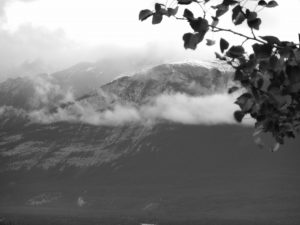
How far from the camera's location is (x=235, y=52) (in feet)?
19.7

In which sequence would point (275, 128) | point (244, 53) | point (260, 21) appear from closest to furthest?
point (260, 21) → point (244, 53) → point (275, 128)

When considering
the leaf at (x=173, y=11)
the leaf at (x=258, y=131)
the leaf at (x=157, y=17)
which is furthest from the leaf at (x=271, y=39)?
the leaf at (x=258, y=131)

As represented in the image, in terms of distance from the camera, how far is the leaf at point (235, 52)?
592 centimetres

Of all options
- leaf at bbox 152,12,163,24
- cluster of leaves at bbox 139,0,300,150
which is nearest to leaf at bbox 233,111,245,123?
cluster of leaves at bbox 139,0,300,150

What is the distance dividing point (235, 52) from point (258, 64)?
Result: 51cm

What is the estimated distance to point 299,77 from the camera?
16.8 ft

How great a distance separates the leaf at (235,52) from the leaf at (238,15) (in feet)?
0.95

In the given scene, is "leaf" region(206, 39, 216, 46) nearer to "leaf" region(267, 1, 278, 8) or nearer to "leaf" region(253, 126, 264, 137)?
"leaf" region(267, 1, 278, 8)

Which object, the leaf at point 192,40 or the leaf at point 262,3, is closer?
the leaf at point 262,3

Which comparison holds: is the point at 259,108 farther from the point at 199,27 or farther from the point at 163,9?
the point at 163,9

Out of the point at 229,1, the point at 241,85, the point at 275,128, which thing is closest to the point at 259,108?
the point at 241,85

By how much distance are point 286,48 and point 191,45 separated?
983 mm

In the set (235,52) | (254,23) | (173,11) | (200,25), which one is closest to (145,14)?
(173,11)

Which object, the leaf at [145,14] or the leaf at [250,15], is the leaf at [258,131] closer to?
the leaf at [250,15]
